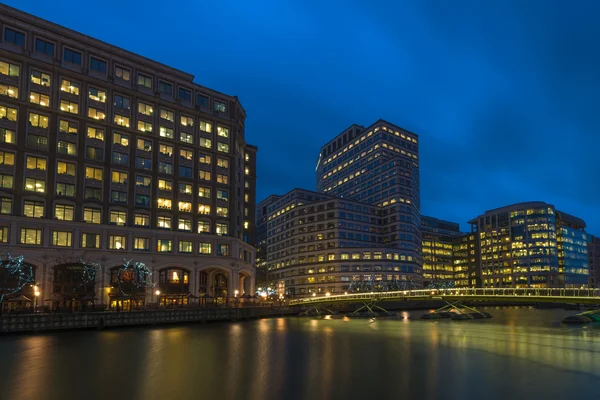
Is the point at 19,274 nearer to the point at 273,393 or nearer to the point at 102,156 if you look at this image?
the point at 102,156

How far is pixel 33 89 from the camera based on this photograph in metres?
95.5

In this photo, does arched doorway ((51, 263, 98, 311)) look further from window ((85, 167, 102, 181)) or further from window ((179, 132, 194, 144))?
window ((179, 132, 194, 144))

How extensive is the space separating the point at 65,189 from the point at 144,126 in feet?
73.9

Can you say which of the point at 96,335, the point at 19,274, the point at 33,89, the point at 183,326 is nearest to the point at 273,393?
the point at 96,335

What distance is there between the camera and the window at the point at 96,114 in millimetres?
102812

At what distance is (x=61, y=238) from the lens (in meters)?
93.2

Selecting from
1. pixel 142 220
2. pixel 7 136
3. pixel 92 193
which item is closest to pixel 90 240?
pixel 92 193

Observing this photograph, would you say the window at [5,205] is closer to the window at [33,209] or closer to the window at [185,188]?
the window at [33,209]

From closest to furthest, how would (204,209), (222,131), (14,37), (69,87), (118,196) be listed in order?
(14,37)
(69,87)
(118,196)
(204,209)
(222,131)

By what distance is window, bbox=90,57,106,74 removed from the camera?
10481 centimetres

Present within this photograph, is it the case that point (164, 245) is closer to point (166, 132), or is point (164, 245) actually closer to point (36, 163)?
point (166, 132)

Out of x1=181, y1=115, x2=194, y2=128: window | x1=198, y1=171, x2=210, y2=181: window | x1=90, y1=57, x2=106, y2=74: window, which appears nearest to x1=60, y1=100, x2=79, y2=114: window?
x1=90, y1=57, x2=106, y2=74: window

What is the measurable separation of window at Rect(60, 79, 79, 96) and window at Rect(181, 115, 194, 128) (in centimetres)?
2409

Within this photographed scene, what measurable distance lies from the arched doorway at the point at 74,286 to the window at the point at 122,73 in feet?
138
